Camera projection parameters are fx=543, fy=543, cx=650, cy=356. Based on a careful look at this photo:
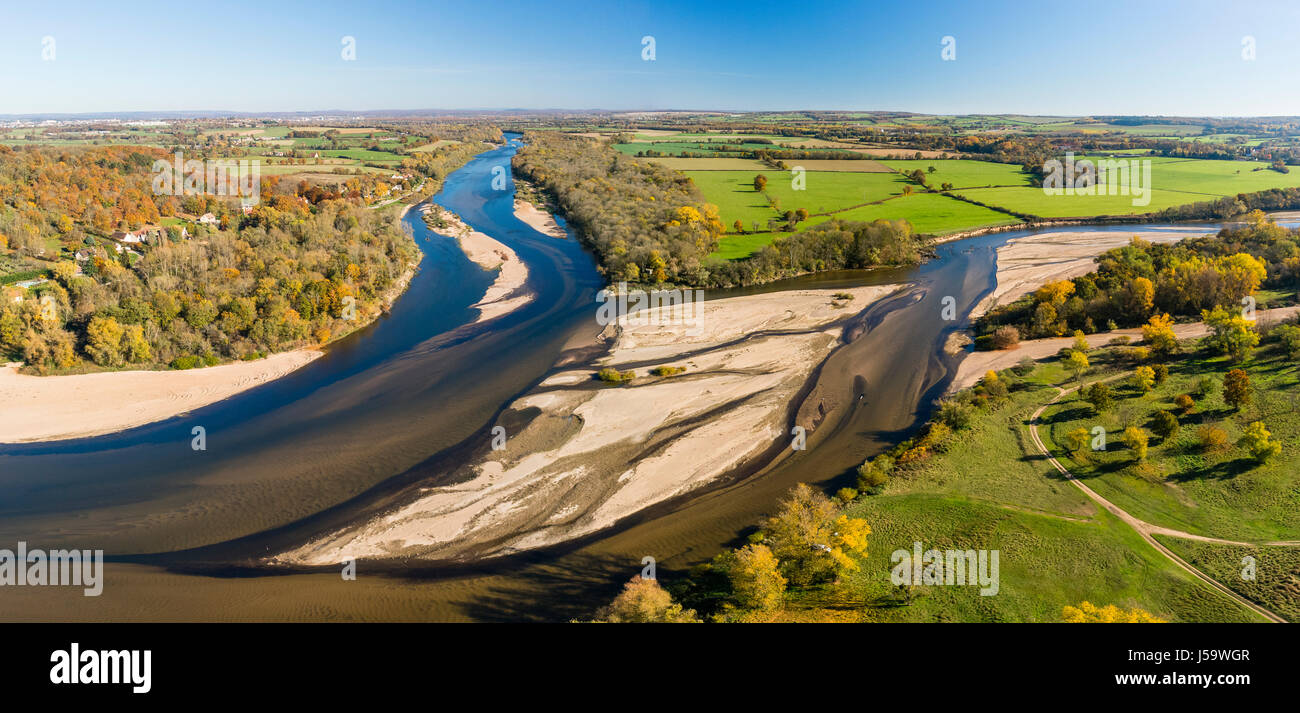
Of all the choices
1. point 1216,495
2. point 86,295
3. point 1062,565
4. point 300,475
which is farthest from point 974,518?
point 86,295

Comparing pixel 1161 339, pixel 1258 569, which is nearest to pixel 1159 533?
pixel 1258 569

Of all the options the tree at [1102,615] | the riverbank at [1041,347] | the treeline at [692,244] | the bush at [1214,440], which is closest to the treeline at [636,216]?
the treeline at [692,244]

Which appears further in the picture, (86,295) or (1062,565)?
(86,295)

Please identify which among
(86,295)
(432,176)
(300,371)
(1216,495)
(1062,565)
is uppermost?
(432,176)

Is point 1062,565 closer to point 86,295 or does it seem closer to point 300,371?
point 300,371

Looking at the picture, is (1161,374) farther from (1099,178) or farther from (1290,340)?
(1099,178)
